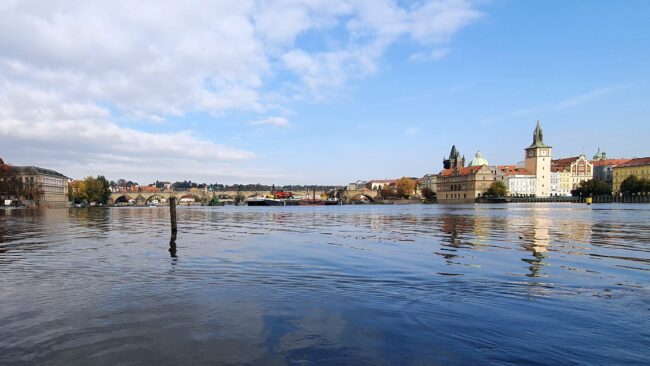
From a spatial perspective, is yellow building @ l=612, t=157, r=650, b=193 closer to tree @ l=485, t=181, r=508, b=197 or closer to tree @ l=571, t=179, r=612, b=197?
tree @ l=571, t=179, r=612, b=197

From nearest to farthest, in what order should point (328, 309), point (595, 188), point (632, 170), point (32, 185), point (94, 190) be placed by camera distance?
point (328, 309) < point (32, 185) < point (595, 188) < point (94, 190) < point (632, 170)

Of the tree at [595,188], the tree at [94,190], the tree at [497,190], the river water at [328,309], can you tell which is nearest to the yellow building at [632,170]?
the tree at [595,188]

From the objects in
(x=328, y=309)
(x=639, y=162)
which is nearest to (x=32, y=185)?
(x=328, y=309)

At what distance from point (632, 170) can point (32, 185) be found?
233807 mm

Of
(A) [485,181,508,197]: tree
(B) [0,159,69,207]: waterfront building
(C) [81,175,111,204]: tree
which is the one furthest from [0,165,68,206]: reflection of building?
(A) [485,181,508,197]: tree

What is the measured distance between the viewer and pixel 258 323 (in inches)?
346

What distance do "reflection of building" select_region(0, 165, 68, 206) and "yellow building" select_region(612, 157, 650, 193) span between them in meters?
216

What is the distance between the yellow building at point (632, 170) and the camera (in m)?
174

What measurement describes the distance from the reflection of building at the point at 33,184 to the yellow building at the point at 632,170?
215944 mm

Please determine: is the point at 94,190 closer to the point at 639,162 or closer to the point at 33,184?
the point at 33,184

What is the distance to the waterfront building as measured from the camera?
123312 millimetres

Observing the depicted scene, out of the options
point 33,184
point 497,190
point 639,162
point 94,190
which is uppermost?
point 639,162

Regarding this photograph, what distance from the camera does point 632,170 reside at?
592ft

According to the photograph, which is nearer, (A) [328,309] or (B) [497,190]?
(A) [328,309]
